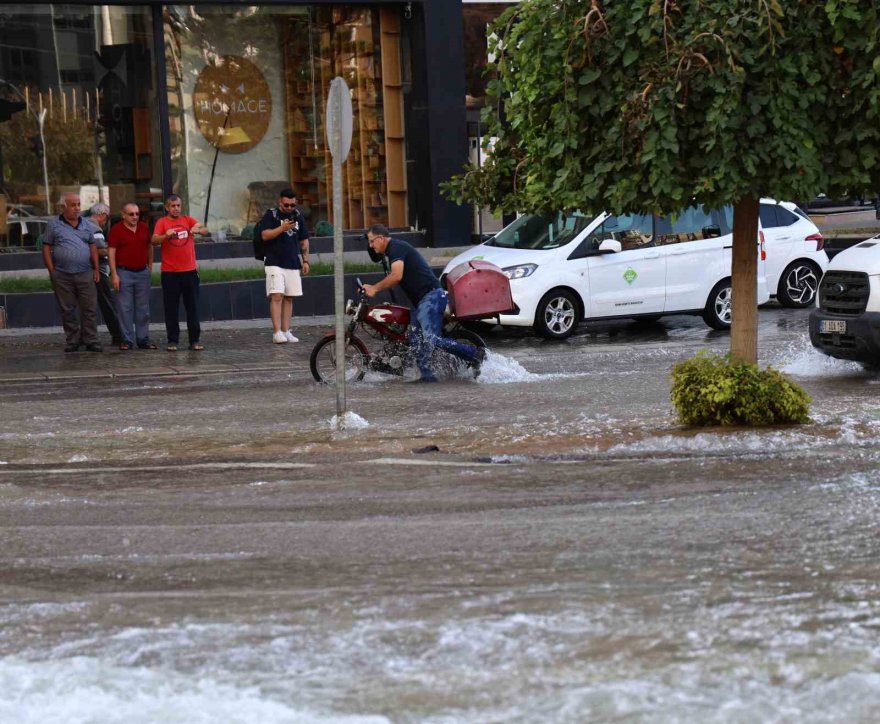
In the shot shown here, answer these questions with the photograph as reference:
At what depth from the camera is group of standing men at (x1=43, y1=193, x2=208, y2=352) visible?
671 inches

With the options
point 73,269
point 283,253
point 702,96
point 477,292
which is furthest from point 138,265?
point 702,96

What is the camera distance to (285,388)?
1400cm

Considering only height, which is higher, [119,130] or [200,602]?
[119,130]

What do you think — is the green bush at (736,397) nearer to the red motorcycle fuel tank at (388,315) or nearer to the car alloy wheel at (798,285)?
the red motorcycle fuel tank at (388,315)

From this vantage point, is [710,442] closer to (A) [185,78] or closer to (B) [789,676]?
(B) [789,676]

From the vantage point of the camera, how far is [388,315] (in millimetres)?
13969

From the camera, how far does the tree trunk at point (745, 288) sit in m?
10.9

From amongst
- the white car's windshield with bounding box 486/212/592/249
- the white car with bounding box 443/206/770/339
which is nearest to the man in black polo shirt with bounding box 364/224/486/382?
the white car with bounding box 443/206/770/339

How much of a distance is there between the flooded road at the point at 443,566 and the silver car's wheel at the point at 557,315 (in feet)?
18.3

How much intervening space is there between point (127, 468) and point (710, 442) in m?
3.85

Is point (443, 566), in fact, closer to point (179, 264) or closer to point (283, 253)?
point (283, 253)

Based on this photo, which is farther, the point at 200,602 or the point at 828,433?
the point at 828,433

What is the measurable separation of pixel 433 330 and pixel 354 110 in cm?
1170

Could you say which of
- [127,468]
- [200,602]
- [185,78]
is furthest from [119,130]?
[200,602]
